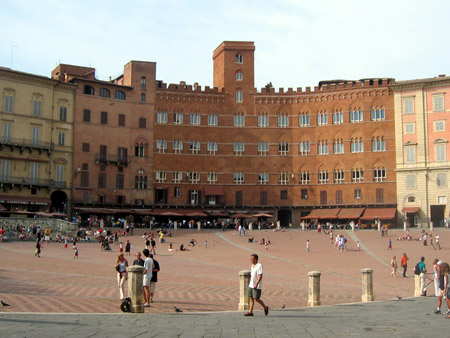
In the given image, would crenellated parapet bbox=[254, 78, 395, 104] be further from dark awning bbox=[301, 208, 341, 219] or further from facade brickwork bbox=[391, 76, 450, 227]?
dark awning bbox=[301, 208, 341, 219]

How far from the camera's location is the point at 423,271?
2277cm

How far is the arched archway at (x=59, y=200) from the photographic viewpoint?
219 feet

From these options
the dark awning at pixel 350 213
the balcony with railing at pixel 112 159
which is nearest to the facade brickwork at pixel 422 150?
the dark awning at pixel 350 213

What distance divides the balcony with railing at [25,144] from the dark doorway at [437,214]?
43.8 m

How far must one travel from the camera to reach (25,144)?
6381 cm

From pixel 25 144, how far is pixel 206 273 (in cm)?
4068

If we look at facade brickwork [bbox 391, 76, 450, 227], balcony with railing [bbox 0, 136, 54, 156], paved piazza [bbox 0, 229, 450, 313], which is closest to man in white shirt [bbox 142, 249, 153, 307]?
paved piazza [bbox 0, 229, 450, 313]

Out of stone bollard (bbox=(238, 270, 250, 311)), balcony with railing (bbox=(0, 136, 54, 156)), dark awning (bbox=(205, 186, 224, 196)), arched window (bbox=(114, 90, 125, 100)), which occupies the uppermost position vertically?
arched window (bbox=(114, 90, 125, 100))

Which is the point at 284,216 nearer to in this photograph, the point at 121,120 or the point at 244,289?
the point at 121,120

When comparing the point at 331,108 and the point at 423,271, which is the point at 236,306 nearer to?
the point at 423,271

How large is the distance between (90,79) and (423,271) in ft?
181

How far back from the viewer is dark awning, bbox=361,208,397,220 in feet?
222

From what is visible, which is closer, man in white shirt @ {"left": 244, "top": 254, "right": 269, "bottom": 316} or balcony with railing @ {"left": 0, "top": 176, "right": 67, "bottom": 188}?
man in white shirt @ {"left": 244, "top": 254, "right": 269, "bottom": 316}

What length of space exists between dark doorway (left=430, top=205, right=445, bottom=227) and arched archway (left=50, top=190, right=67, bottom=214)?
137 ft
